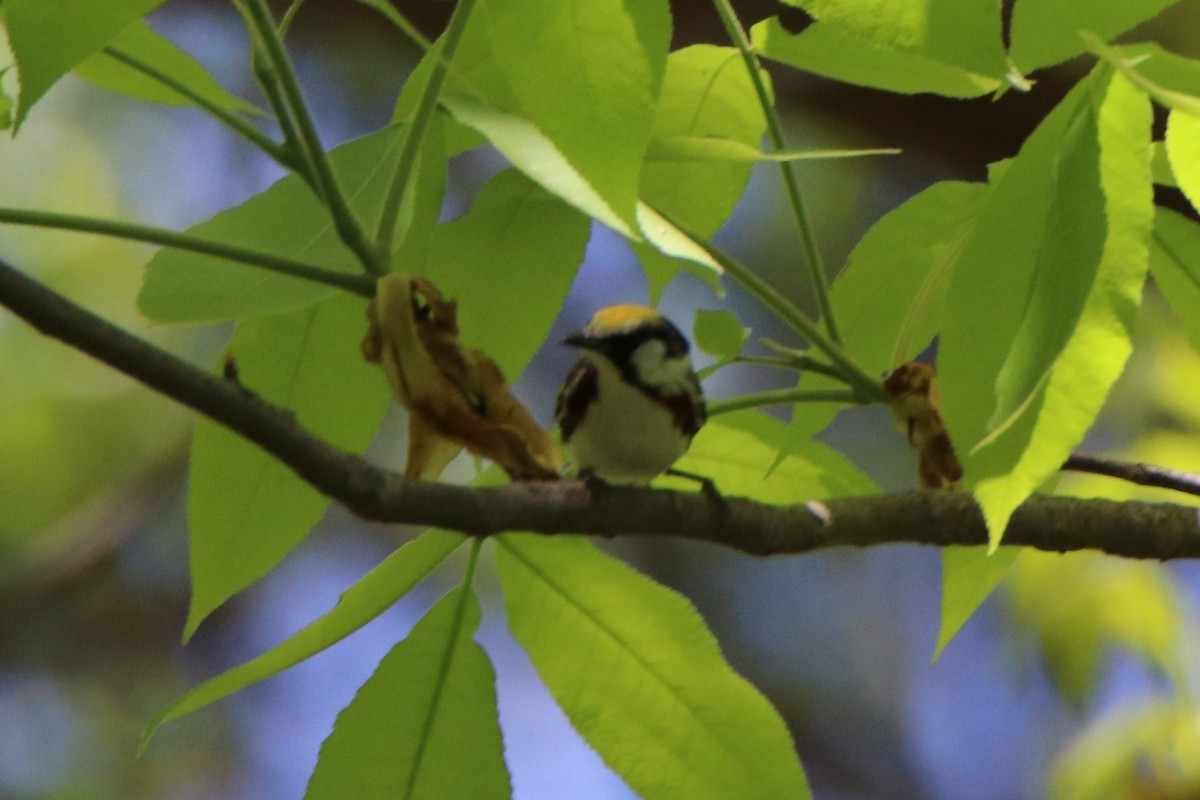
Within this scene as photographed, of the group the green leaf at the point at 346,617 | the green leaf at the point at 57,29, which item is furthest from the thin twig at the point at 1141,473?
the green leaf at the point at 57,29

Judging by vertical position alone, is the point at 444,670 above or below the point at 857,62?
below

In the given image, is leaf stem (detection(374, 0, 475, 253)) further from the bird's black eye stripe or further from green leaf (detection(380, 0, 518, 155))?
the bird's black eye stripe

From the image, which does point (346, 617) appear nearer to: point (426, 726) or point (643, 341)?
point (426, 726)

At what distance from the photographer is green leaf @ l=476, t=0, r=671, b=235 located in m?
0.31

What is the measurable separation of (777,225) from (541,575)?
163 centimetres

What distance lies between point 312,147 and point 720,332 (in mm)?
155

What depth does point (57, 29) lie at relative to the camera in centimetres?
31

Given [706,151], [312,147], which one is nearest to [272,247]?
[312,147]

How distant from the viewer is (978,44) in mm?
330

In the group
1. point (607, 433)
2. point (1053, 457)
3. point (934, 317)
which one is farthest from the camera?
point (607, 433)

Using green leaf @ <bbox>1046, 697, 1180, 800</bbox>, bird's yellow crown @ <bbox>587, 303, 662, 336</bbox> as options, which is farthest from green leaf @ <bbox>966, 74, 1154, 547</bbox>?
green leaf @ <bbox>1046, 697, 1180, 800</bbox>

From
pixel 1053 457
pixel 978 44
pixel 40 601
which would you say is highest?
Result: pixel 40 601

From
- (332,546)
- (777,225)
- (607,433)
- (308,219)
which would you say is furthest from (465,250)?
(332,546)

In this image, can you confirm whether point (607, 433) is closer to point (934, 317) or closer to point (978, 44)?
point (934, 317)
